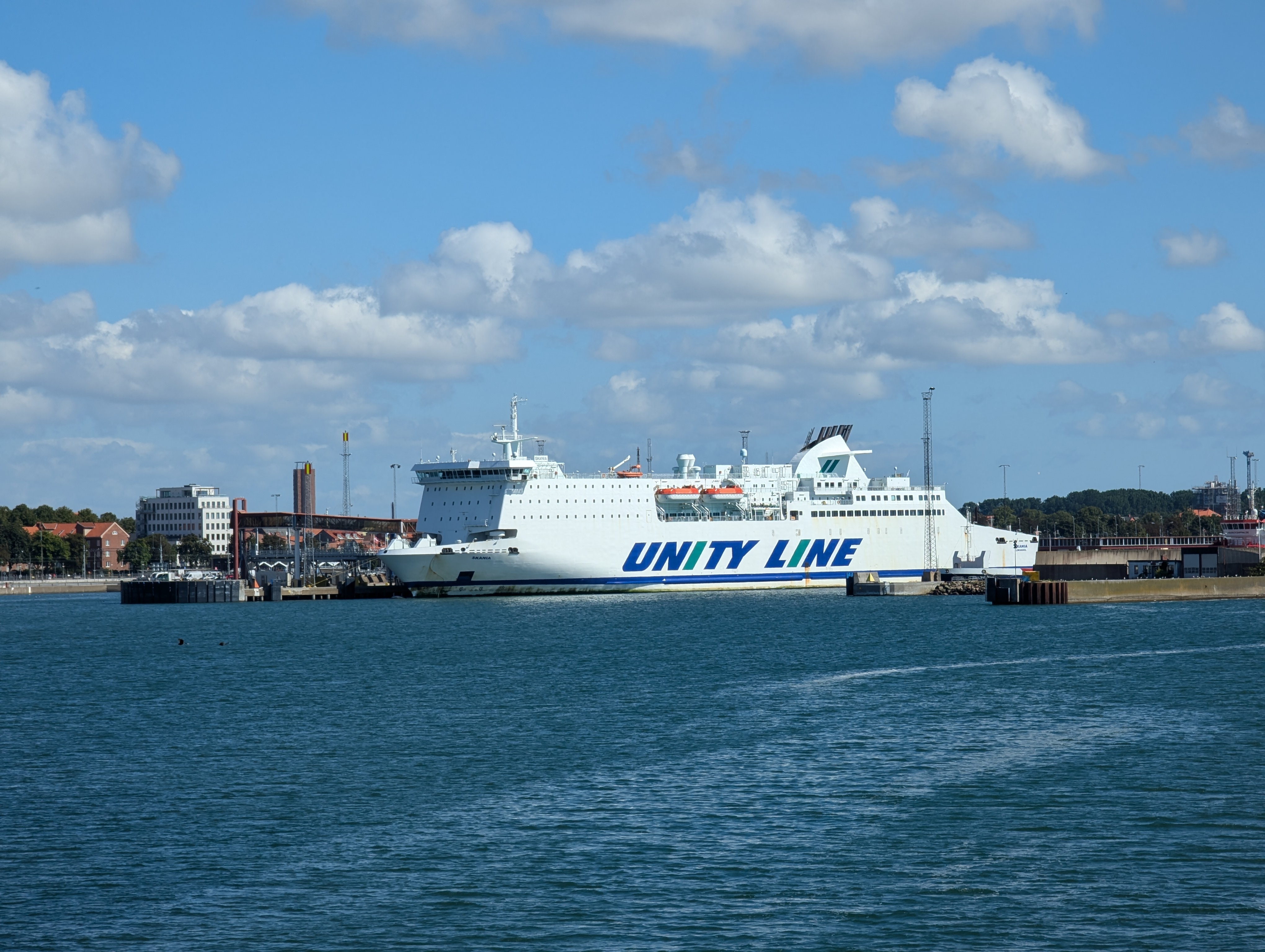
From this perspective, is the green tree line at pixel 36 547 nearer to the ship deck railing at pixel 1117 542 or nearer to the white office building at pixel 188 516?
the white office building at pixel 188 516

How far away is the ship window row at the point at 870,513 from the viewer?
79812 mm

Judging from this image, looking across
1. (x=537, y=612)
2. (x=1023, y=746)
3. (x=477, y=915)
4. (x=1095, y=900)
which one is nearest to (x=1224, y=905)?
(x=1095, y=900)

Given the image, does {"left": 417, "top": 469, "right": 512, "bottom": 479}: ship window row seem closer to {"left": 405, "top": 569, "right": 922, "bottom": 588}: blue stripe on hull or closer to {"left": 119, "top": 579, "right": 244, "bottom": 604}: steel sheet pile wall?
{"left": 405, "top": 569, "right": 922, "bottom": 588}: blue stripe on hull

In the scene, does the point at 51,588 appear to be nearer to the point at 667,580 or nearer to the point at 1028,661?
the point at 667,580

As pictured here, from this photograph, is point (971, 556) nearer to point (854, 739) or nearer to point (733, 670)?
point (733, 670)

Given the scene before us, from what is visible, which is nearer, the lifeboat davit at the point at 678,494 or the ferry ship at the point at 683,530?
the ferry ship at the point at 683,530

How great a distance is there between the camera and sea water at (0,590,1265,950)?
14312mm

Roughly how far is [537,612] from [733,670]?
2547cm

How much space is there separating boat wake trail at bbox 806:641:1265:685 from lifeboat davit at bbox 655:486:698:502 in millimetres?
35385

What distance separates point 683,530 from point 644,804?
5407 centimetres

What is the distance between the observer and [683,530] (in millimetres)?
74062

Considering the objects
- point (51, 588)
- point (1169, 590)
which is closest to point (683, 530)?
point (1169, 590)

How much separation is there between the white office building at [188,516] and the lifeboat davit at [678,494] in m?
128

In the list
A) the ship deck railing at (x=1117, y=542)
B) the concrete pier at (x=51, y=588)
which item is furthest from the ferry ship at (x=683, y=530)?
the concrete pier at (x=51, y=588)
